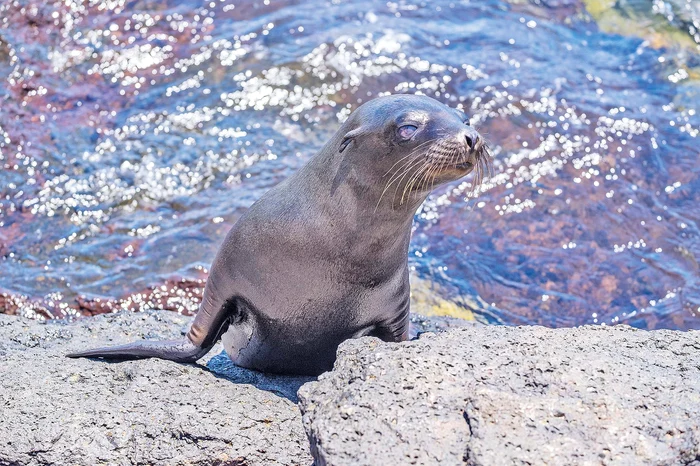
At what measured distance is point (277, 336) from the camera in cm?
548

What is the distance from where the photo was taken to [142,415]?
477 cm

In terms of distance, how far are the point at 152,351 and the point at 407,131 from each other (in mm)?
2012

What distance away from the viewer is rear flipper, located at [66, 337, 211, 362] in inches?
216

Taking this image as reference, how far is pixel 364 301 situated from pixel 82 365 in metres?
1.71

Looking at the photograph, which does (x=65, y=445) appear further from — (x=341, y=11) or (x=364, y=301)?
(x=341, y=11)

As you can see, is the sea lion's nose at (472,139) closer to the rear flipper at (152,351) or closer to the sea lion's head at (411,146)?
the sea lion's head at (411,146)

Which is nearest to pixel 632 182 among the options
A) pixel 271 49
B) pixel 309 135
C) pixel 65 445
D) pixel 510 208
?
pixel 510 208

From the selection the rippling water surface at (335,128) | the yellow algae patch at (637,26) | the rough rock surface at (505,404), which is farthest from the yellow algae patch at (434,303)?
the yellow algae patch at (637,26)

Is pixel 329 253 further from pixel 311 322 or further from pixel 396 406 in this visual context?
pixel 396 406

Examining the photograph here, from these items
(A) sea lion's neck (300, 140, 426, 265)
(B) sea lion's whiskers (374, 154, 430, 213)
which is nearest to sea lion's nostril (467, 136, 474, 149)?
(B) sea lion's whiskers (374, 154, 430, 213)

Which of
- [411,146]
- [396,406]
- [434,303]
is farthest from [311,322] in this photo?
[434,303]

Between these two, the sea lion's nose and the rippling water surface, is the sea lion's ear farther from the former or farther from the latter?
the rippling water surface

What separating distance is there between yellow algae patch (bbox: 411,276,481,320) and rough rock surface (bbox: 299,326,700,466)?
4.44 metres

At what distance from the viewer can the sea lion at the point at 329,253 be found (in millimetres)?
5109
